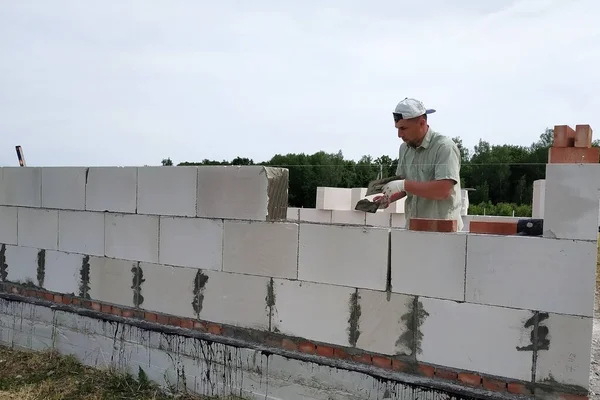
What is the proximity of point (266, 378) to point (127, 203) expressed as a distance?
71.3 inches

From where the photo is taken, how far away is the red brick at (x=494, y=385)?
274 cm

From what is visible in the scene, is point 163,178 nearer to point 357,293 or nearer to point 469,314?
point 357,293

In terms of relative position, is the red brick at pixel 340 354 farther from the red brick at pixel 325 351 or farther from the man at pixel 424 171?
the man at pixel 424 171

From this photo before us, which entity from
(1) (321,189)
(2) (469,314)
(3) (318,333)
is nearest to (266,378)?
(3) (318,333)

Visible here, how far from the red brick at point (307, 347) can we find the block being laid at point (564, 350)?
1.30m

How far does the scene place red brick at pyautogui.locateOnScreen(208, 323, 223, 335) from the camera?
3711 millimetres

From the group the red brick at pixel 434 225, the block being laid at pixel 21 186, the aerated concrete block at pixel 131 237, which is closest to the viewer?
the red brick at pixel 434 225

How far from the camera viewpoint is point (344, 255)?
10.5 feet

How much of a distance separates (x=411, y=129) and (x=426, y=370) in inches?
56.5

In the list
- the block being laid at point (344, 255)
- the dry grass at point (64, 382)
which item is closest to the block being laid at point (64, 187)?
the dry grass at point (64, 382)

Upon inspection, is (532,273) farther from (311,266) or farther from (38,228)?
(38,228)

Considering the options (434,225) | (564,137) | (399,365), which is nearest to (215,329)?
(399,365)

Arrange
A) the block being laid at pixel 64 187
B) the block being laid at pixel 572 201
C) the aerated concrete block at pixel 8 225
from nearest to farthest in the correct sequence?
the block being laid at pixel 572 201, the block being laid at pixel 64 187, the aerated concrete block at pixel 8 225

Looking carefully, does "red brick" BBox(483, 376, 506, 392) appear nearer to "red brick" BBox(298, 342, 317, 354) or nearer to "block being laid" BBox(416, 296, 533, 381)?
"block being laid" BBox(416, 296, 533, 381)
